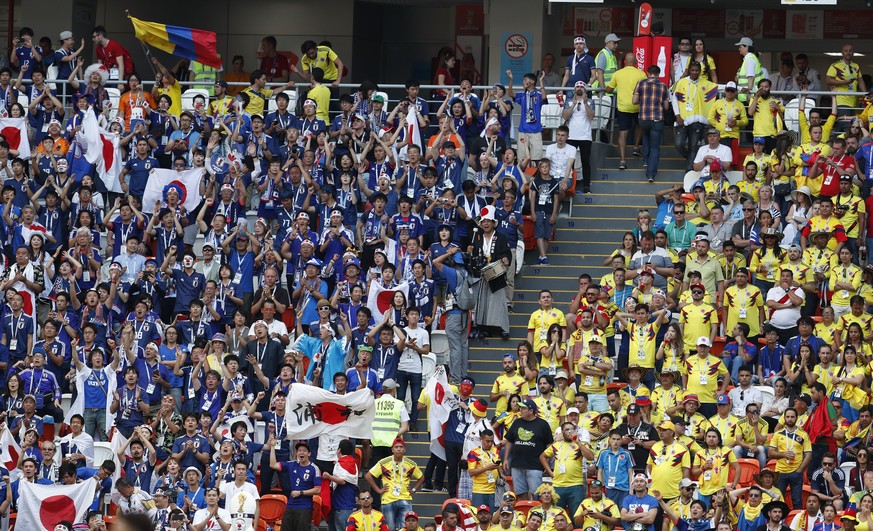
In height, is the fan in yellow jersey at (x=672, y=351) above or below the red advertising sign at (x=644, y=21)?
below

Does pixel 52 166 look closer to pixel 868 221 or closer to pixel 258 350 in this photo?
pixel 258 350

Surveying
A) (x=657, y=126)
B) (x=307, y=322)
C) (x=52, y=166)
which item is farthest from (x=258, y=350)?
(x=657, y=126)

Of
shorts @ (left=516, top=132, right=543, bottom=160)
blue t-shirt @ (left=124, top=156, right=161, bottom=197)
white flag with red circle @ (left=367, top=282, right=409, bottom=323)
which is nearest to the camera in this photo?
white flag with red circle @ (left=367, top=282, right=409, bottom=323)

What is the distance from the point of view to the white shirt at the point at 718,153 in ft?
83.0

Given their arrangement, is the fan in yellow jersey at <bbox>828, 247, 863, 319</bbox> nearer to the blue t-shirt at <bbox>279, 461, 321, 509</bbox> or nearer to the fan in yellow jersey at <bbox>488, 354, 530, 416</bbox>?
the fan in yellow jersey at <bbox>488, 354, 530, 416</bbox>

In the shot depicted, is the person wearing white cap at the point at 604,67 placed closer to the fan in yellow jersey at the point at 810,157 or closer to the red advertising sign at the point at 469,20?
the fan in yellow jersey at the point at 810,157

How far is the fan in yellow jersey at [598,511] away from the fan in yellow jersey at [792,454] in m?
2.27

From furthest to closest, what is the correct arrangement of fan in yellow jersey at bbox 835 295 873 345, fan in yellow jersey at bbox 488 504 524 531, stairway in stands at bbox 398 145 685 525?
stairway in stands at bbox 398 145 685 525 → fan in yellow jersey at bbox 835 295 873 345 → fan in yellow jersey at bbox 488 504 524 531

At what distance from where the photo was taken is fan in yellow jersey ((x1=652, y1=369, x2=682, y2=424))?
840 inches

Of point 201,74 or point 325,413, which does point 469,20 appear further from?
point 325,413

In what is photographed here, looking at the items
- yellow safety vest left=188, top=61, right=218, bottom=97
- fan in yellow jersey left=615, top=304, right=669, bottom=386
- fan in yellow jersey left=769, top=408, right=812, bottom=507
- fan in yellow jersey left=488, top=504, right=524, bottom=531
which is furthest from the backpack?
yellow safety vest left=188, top=61, right=218, bottom=97

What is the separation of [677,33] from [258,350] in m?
13.7

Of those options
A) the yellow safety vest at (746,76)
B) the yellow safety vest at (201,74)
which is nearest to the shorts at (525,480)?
the yellow safety vest at (746,76)

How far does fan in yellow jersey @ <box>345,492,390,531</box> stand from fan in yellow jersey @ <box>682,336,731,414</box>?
4495mm
